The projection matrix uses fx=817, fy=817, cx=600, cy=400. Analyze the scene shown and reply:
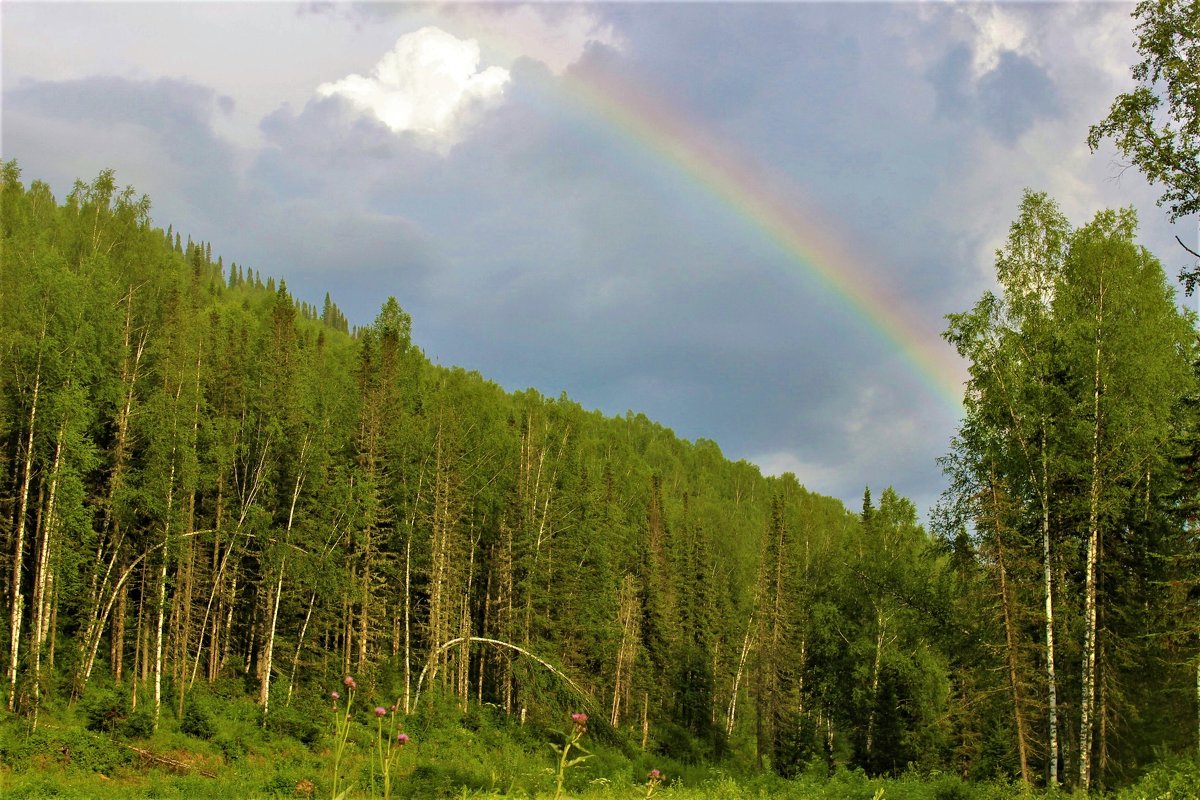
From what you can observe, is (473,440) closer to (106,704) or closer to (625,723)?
(625,723)

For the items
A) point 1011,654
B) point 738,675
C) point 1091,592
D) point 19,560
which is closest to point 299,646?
point 19,560

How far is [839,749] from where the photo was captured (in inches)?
2266

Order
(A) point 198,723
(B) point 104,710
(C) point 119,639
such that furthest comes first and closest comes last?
1. (C) point 119,639
2. (A) point 198,723
3. (B) point 104,710

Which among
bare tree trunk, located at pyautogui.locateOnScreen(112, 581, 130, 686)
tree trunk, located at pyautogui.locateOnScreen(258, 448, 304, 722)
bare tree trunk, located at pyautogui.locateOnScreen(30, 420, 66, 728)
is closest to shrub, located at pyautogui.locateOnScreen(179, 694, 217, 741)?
tree trunk, located at pyautogui.locateOnScreen(258, 448, 304, 722)

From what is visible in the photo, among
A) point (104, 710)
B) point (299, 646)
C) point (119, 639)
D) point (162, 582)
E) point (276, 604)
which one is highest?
point (162, 582)

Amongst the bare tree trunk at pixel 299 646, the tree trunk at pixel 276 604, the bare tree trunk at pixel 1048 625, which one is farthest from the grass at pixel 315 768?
the bare tree trunk at pixel 1048 625

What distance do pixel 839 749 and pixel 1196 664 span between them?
146 feet

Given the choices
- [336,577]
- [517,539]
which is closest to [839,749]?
[517,539]

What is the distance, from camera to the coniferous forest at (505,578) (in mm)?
21219

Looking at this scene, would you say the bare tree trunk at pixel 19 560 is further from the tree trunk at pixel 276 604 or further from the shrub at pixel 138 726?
the tree trunk at pixel 276 604

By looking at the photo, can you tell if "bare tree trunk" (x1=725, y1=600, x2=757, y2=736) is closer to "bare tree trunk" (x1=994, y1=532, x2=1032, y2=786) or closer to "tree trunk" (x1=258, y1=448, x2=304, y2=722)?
"tree trunk" (x1=258, y1=448, x2=304, y2=722)

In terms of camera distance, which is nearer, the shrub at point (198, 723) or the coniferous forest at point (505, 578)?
the coniferous forest at point (505, 578)

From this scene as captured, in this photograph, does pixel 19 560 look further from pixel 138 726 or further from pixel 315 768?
pixel 315 768

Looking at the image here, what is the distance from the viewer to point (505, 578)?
44531mm
